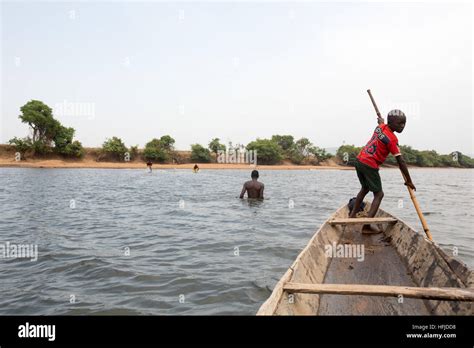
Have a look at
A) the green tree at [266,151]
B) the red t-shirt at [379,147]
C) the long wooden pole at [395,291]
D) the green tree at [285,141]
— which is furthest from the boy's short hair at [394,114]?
the green tree at [285,141]

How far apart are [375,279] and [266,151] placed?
2676 inches

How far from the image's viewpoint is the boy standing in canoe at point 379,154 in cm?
577

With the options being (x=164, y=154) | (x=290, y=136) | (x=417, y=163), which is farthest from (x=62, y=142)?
(x=417, y=163)

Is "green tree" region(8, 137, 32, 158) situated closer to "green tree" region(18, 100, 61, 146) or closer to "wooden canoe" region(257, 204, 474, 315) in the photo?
"green tree" region(18, 100, 61, 146)

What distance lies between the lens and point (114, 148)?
61750mm

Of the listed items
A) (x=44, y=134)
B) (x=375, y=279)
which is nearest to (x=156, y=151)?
(x=44, y=134)

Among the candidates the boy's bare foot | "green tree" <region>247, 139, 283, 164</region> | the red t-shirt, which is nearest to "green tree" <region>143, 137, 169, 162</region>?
"green tree" <region>247, 139, 283, 164</region>

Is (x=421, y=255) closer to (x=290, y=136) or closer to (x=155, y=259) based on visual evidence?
(x=155, y=259)

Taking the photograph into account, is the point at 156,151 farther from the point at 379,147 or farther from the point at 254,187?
the point at 379,147

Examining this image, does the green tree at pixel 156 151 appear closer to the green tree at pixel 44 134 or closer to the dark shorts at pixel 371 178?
the green tree at pixel 44 134

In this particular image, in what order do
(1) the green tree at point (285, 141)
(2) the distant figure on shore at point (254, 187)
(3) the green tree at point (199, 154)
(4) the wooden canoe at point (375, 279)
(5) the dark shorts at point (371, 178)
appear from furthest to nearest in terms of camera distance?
(1) the green tree at point (285, 141) < (3) the green tree at point (199, 154) < (2) the distant figure on shore at point (254, 187) < (5) the dark shorts at point (371, 178) < (4) the wooden canoe at point (375, 279)

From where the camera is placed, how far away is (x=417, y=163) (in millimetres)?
88188

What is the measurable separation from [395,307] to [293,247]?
11.8 feet
